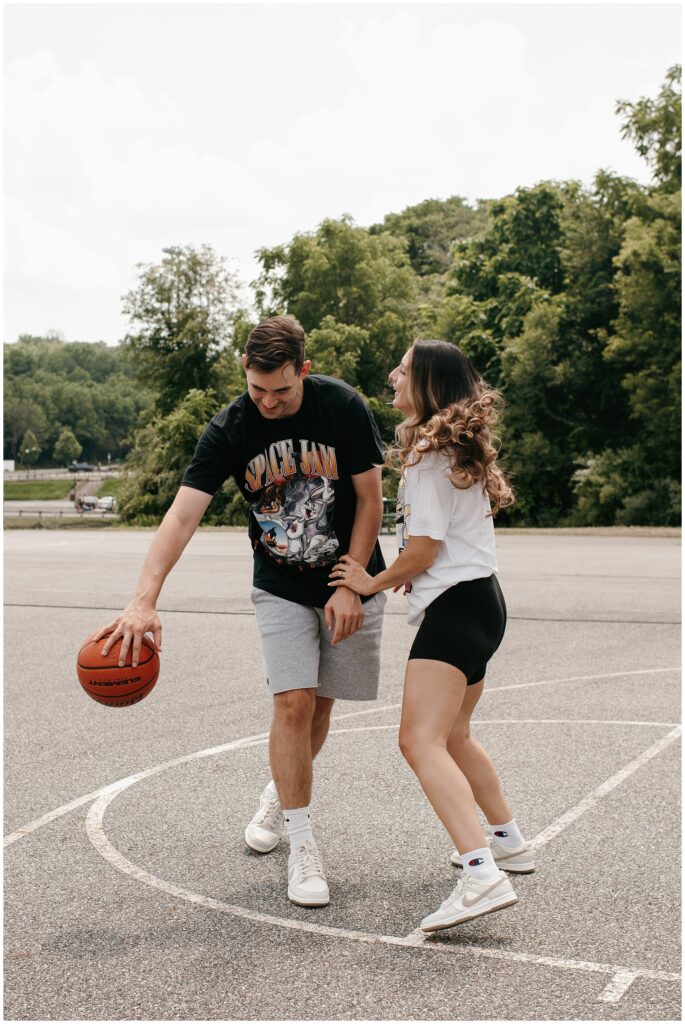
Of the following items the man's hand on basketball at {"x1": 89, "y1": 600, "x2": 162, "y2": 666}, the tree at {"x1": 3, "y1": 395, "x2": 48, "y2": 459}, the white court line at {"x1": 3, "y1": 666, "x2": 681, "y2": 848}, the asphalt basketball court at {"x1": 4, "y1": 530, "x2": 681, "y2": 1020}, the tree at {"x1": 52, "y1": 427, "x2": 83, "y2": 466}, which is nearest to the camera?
the asphalt basketball court at {"x1": 4, "y1": 530, "x2": 681, "y2": 1020}

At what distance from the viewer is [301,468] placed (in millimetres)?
4496

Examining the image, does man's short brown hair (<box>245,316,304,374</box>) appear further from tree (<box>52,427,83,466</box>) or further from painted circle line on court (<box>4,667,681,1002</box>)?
tree (<box>52,427,83,466</box>)

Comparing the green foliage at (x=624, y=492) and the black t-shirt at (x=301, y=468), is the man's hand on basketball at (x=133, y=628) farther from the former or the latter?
the green foliage at (x=624, y=492)

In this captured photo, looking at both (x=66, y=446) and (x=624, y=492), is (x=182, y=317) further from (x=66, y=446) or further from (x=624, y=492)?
(x=66, y=446)

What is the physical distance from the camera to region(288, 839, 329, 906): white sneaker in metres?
4.23

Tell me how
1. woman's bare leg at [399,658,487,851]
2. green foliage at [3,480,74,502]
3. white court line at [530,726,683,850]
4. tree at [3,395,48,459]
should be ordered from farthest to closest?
tree at [3,395,48,459] → green foliage at [3,480,74,502] → white court line at [530,726,683,850] → woman's bare leg at [399,658,487,851]

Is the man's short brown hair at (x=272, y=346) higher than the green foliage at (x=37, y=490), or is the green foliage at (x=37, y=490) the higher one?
the green foliage at (x=37, y=490)

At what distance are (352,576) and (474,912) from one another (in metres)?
1.24

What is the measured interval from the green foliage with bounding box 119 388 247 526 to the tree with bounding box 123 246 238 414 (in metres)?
1.68

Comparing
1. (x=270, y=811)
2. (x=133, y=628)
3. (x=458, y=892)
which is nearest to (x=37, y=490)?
(x=270, y=811)

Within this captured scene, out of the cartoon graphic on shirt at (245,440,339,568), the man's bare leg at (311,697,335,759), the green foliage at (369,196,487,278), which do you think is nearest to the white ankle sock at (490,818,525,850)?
the man's bare leg at (311,697,335,759)

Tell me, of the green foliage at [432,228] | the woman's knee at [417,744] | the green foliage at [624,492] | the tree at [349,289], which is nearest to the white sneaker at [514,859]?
the woman's knee at [417,744]

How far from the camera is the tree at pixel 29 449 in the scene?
5728 inches

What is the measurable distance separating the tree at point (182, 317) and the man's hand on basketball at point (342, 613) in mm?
52241
